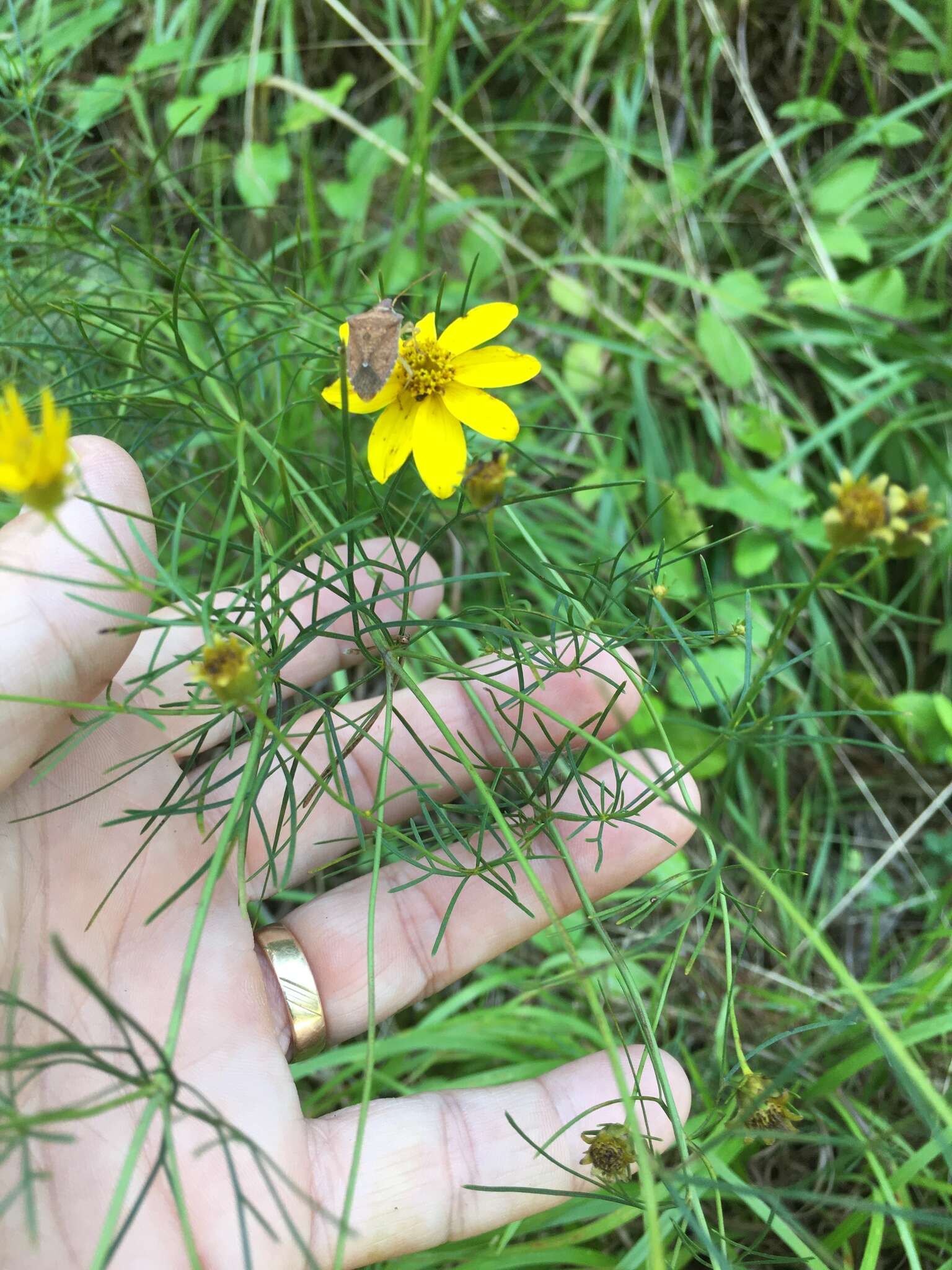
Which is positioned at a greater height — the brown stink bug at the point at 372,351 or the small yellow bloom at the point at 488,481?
the brown stink bug at the point at 372,351

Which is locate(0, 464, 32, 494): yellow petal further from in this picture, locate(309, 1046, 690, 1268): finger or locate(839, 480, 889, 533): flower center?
locate(309, 1046, 690, 1268): finger

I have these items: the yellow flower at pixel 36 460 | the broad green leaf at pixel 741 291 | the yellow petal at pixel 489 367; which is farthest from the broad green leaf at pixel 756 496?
the yellow flower at pixel 36 460

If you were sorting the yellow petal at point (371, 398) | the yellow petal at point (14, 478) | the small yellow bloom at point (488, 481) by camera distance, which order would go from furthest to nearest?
the yellow petal at point (371, 398) < the small yellow bloom at point (488, 481) < the yellow petal at point (14, 478)

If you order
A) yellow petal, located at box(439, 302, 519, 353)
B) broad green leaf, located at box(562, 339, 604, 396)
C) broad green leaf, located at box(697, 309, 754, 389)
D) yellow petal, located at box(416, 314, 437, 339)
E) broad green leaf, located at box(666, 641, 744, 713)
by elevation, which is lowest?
broad green leaf, located at box(666, 641, 744, 713)

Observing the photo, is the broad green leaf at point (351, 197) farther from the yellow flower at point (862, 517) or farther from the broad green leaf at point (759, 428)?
the yellow flower at point (862, 517)

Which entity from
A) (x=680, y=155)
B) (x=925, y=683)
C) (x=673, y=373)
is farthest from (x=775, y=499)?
(x=680, y=155)

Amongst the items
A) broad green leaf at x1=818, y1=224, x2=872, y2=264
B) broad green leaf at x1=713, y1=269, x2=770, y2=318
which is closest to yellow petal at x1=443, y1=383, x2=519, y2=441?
broad green leaf at x1=713, y1=269, x2=770, y2=318

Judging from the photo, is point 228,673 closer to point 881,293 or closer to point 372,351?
point 372,351
